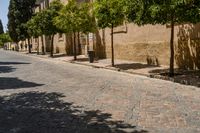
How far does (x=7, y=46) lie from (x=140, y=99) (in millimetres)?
110446

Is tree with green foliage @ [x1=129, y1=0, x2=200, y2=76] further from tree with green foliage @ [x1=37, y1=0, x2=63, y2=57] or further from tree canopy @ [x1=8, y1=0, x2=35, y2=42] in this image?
tree canopy @ [x1=8, y1=0, x2=35, y2=42]

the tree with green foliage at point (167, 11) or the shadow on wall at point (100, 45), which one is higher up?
the tree with green foliage at point (167, 11)

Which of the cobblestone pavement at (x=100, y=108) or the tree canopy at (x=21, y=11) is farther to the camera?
the tree canopy at (x=21, y=11)

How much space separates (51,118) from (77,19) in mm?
21562

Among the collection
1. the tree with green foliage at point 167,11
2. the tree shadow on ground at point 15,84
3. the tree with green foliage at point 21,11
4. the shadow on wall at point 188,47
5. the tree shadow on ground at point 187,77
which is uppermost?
the tree with green foliage at point 21,11

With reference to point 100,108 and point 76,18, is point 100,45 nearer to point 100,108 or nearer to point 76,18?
point 76,18

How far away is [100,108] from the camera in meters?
10.6

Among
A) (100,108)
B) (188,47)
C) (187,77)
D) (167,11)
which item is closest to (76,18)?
(188,47)

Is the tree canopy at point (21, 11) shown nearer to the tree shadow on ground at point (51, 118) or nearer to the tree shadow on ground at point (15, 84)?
the tree shadow on ground at point (15, 84)

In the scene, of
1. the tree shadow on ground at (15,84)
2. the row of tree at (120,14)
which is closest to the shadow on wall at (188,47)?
the row of tree at (120,14)

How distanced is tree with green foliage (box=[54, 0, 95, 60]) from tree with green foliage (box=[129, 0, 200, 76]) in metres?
12.4

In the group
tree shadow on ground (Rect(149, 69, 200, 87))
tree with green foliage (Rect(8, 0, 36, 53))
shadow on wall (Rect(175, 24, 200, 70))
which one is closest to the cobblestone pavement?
tree shadow on ground (Rect(149, 69, 200, 87))

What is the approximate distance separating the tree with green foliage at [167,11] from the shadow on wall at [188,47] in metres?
2.25

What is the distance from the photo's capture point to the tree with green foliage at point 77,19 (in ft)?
100
